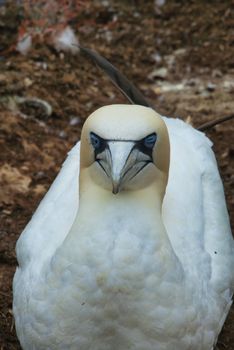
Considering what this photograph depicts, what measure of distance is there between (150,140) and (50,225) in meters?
0.79

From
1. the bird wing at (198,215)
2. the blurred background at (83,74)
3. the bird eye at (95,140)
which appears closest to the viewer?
the bird eye at (95,140)

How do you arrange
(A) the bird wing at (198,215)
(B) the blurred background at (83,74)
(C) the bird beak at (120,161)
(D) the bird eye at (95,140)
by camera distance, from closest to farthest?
(C) the bird beak at (120,161) → (D) the bird eye at (95,140) → (A) the bird wing at (198,215) → (B) the blurred background at (83,74)

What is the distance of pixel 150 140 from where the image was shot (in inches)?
126

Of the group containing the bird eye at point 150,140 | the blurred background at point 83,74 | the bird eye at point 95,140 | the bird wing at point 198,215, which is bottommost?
the blurred background at point 83,74

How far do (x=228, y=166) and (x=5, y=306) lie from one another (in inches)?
77.1

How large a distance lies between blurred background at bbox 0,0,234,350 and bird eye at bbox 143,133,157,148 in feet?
5.65

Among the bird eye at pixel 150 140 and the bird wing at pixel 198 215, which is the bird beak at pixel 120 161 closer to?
the bird eye at pixel 150 140

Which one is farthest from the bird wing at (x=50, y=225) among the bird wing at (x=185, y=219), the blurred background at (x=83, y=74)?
the blurred background at (x=83, y=74)

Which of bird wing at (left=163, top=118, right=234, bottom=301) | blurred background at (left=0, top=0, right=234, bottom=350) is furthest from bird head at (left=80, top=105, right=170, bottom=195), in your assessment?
blurred background at (left=0, top=0, right=234, bottom=350)

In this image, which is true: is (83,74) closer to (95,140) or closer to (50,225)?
(50,225)

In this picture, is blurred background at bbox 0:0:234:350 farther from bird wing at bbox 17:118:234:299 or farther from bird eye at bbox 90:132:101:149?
bird eye at bbox 90:132:101:149

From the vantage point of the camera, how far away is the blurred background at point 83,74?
554 centimetres

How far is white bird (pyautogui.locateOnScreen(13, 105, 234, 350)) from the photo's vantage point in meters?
3.20

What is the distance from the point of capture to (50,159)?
5.64 m
